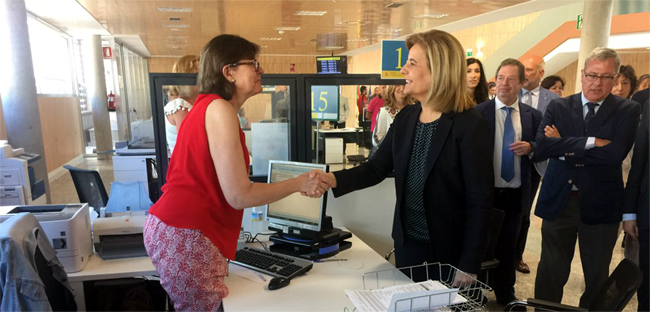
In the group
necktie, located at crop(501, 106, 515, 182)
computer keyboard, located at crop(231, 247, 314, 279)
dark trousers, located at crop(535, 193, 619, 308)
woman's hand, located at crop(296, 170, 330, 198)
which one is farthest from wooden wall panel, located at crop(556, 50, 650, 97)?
computer keyboard, located at crop(231, 247, 314, 279)

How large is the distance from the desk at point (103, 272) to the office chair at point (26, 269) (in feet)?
0.95

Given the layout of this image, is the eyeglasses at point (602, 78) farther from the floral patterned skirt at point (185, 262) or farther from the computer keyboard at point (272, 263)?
the floral patterned skirt at point (185, 262)

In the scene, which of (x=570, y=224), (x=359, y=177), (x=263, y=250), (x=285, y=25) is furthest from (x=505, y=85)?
(x=285, y=25)

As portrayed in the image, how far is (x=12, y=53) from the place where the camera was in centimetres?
496

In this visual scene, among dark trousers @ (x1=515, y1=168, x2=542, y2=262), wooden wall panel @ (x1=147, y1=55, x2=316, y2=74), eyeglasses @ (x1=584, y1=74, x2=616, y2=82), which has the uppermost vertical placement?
wooden wall panel @ (x1=147, y1=55, x2=316, y2=74)

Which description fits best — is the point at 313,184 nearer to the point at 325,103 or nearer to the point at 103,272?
the point at 325,103

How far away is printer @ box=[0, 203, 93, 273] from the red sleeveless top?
0.88 metres

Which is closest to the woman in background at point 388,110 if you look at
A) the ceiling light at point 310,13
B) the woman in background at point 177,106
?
the woman in background at point 177,106

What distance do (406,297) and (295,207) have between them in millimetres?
1196

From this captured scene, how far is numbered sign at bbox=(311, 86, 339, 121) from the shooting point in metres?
2.57

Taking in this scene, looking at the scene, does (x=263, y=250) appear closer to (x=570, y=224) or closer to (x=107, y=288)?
(x=107, y=288)

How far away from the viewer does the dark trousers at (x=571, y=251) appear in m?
2.31

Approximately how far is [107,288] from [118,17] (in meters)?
8.63

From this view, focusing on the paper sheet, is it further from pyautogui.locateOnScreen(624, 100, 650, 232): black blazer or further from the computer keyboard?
pyautogui.locateOnScreen(624, 100, 650, 232): black blazer
